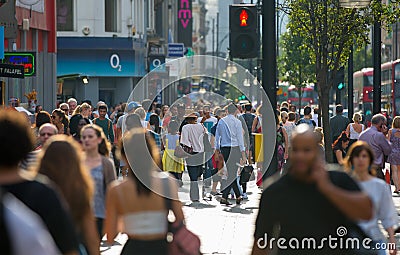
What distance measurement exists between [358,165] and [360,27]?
1323 cm

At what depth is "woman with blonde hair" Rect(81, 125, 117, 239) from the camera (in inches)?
356

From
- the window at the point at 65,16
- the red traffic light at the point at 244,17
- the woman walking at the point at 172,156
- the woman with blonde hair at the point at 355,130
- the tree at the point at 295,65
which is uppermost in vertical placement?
the window at the point at 65,16

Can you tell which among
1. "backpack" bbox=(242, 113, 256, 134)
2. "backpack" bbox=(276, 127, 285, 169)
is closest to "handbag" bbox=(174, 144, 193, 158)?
"backpack" bbox=(276, 127, 285, 169)

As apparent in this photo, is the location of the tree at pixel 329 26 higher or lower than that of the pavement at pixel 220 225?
higher

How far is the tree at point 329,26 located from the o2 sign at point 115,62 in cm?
3020

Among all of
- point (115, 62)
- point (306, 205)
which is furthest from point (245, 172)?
point (115, 62)

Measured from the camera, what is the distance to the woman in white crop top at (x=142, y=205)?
23.8ft

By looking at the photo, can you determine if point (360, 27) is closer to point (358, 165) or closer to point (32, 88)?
point (358, 165)

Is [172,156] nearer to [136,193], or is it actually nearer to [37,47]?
[136,193]

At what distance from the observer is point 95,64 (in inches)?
1970

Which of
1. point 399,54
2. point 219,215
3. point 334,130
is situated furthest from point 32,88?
point 399,54

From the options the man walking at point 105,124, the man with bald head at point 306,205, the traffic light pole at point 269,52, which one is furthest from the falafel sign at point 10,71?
the man with bald head at point 306,205

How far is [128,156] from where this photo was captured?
7.81m
